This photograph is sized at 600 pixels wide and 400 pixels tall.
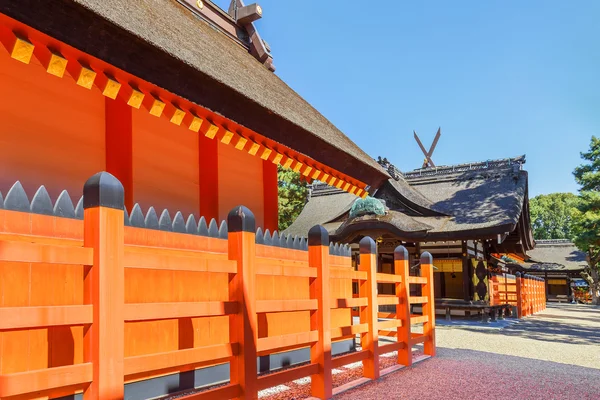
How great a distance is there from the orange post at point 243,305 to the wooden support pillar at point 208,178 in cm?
284

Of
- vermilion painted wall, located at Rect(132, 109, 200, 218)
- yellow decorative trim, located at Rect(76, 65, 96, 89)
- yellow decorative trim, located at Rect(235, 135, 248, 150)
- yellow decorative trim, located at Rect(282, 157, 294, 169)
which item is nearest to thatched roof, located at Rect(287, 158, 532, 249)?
vermilion painted wall, located at Rect(132, 109, 200, 218)

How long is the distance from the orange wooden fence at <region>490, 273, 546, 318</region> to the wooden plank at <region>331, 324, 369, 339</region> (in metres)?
10.9

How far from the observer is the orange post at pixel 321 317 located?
4.18 meters

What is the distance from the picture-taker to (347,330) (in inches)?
185

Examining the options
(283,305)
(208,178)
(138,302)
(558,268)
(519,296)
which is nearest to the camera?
(138,302)

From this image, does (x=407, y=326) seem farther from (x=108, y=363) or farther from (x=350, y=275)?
(x=108, y=363)

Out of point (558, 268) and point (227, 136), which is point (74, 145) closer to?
point (227, 136)

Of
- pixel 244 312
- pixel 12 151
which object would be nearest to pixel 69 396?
pixel 244 312

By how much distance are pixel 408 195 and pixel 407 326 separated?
1077 centimetres

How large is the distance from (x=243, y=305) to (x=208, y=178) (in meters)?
3.24

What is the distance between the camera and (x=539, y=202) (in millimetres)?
57375

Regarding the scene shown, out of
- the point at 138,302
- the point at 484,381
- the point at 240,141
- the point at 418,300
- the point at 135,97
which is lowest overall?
the point at 484,381

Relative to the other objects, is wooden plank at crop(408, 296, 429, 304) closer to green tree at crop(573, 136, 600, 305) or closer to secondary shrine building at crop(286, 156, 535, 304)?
secondary shrine building at crop(286, 156, 535, 304)

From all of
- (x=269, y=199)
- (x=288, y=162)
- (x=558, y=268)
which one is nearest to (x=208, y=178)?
(x=288, y=162)
